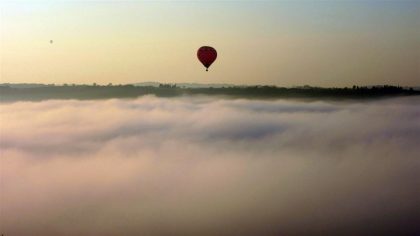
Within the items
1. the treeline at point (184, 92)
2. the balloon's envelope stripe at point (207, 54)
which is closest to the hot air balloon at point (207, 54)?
the balloon's envelope stripe at point (207, 54)

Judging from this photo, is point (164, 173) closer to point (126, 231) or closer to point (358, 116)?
point (126, 231)

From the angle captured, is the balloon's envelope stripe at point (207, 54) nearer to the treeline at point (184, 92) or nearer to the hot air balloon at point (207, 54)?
the hot air balloon at point (207, 54)

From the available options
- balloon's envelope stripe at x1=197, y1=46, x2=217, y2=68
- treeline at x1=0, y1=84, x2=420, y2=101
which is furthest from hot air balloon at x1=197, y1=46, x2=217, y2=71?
treeline at x1=0, y1=84, x2=420, y2=101

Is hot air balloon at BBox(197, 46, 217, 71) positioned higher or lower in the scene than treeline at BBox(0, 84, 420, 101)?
higher

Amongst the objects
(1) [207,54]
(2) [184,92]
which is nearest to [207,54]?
(1) [207,54]

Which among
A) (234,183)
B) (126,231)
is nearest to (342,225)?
(234,183)

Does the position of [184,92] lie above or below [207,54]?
below

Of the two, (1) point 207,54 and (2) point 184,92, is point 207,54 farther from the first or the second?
(2) point 184,92

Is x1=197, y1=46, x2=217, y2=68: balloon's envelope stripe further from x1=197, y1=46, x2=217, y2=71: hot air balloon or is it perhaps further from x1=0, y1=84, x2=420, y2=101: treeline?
x1=0, y1=84, x2=420, y2=101: treeline

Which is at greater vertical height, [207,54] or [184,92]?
[207,54]
